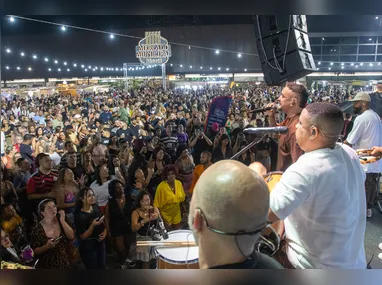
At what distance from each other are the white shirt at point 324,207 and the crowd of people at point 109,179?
4 centimetres

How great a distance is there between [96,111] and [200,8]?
8885 mm

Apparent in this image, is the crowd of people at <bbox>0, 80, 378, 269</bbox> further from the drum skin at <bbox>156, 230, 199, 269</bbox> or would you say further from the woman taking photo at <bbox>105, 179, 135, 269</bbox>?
the drum skin at <bbox>156, 230, 199, 269</bbox>

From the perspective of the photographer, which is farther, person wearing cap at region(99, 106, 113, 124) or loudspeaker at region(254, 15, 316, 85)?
person wearing cap at region(99, 106, 113, 124)

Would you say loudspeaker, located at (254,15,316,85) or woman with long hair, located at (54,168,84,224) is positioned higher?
loudspeaker, located at (254,15,316,85)

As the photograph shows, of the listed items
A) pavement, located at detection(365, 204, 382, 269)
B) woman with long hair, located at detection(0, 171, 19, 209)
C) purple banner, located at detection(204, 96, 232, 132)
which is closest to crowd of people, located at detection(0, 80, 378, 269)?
woman with long hair, located at detection(0, 171, 19, 209)

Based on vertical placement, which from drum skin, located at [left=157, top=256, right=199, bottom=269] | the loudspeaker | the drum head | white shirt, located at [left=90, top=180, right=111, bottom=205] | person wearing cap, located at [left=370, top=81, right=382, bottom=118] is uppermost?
the loudspeaker

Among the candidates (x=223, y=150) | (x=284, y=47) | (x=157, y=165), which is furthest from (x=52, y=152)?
(x=284, y=47)

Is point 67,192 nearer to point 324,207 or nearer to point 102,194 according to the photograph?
point 102,194

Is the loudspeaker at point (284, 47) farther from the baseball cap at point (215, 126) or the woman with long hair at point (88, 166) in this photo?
the baseball cap at point (215, 126)

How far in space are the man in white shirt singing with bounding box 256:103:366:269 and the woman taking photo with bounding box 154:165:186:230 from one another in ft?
9.00

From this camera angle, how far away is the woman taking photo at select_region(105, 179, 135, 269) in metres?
3.86

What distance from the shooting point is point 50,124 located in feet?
24.9

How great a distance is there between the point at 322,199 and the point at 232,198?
0.60m

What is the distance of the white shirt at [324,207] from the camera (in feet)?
4.24
